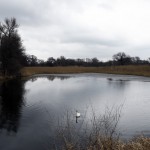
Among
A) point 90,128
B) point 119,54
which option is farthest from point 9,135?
point 119,54

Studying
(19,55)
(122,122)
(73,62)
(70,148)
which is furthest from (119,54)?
(70,148)

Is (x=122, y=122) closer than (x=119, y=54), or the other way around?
(x=122, y=122)

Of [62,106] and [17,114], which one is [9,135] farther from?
[62,106]

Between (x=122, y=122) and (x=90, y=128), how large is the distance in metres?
2.33

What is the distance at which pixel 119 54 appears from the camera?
116 meters

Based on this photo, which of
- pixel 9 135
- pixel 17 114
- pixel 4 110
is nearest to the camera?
pixel 9 135

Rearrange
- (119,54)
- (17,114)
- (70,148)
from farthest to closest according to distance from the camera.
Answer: (119,54), (17,114), (70,148)

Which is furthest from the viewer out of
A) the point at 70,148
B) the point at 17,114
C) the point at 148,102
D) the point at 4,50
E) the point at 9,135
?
the point at 4,50

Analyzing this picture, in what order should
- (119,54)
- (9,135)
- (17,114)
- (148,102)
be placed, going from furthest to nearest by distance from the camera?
(119,54)
(148,102)
(17,114)
(9,135)

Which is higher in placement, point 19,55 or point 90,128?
point 19,55

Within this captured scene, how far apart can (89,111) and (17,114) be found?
432 cm

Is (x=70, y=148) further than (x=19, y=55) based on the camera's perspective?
No

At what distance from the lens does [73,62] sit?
121688mm

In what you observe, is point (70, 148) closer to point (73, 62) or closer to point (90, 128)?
point (90, 128)
